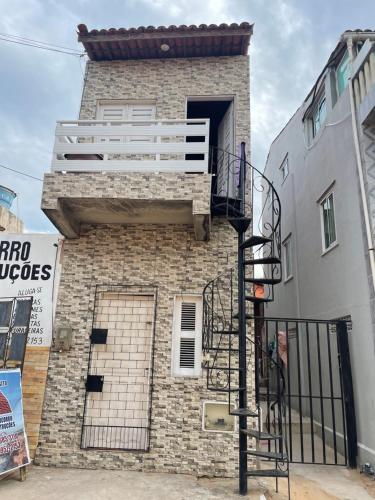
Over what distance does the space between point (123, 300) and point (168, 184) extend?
2003mm

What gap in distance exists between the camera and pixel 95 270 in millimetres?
5512

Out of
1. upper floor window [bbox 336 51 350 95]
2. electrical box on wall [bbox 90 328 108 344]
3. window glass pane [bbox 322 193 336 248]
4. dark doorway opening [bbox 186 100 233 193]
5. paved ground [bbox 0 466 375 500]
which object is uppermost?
upper floor window [bbox 336 51 350 95]

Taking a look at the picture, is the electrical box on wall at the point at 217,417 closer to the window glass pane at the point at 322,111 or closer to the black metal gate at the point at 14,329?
the black metal gate at the point at 14,329

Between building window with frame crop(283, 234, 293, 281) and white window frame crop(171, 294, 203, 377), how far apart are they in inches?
182

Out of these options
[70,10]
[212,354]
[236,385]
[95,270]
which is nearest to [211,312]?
[212,354]

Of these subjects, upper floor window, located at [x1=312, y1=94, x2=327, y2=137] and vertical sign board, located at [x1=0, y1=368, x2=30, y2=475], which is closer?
vertical sign board, located at [x1=0, y1=368, x2=30, y2=475]

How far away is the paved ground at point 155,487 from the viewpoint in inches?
154

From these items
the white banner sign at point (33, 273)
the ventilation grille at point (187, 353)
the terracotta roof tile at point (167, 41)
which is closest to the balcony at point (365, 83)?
the terracotta roof tile at point (167, 41)

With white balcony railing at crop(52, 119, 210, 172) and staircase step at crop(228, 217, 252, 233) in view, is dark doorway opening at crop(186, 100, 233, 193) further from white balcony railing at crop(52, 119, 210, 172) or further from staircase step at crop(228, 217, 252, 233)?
staircase step at crop(228, 217, 252, 233)

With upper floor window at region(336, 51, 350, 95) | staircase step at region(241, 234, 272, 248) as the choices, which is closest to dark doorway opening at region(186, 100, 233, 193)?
upper floor window at region(336, 51, 350, 95)

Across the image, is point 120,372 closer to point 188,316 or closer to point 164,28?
point 188,316

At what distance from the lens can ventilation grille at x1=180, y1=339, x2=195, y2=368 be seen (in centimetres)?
509

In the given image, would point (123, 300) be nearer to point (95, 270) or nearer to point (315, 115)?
point (95, 270)

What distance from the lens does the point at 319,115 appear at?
7.82 m
